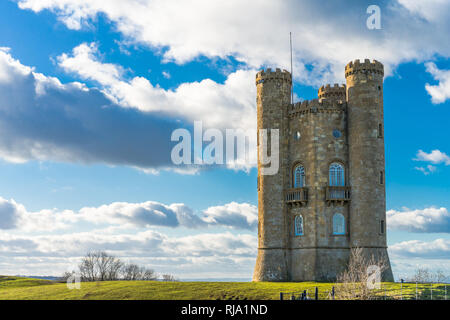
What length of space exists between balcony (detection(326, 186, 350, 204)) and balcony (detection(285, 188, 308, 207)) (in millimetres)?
2412

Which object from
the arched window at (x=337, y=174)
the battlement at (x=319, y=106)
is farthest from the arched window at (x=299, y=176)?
the battlement at (x=319, y=106)

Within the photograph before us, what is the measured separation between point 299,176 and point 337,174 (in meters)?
4.04

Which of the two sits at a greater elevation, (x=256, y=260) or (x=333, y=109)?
(x=333, y=109)

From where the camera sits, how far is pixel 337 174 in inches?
2324

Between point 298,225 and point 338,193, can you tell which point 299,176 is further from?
point 298,225

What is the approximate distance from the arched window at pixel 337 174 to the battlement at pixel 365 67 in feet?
32.5

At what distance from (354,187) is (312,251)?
7.83 m

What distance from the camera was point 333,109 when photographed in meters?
59.9

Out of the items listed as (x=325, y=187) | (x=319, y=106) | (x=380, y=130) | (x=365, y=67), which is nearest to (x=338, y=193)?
(x=325, y=187)

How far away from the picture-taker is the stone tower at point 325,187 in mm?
57438

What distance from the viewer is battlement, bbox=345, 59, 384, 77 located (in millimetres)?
59312
